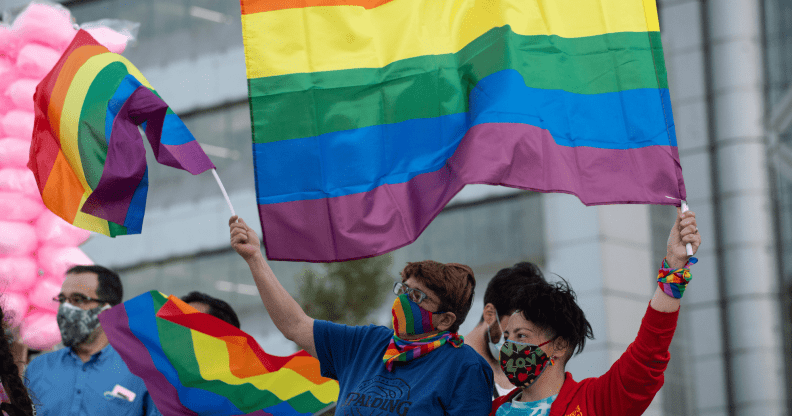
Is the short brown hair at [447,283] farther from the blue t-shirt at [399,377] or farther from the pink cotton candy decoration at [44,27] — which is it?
the pink cotton candy decoration at [44,27]

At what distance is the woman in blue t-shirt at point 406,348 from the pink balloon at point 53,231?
3095mm

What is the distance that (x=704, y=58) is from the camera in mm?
13602

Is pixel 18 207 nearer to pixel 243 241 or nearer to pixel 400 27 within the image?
pixel 243 241

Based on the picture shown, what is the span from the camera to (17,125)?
6629 millimetres

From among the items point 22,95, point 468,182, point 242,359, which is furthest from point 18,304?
point 468,182

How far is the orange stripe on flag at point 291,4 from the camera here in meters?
4.15

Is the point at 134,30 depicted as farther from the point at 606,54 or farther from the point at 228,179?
the point at 228,179

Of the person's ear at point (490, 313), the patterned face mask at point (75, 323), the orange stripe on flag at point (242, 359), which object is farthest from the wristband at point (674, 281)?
the patterned face mask at point (75, 323)

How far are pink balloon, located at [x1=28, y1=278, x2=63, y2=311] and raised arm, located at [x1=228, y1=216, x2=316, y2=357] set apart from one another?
2.92 m

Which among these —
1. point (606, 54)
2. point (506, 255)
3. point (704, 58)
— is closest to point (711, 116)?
point (704, 58)

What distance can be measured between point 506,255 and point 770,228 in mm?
3559

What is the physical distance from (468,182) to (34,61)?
4.30 m

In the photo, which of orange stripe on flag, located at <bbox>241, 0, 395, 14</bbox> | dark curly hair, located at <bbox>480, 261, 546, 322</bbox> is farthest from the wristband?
orange stripe on flag, located at <bbox>241, 0, 395, 14</bbox>

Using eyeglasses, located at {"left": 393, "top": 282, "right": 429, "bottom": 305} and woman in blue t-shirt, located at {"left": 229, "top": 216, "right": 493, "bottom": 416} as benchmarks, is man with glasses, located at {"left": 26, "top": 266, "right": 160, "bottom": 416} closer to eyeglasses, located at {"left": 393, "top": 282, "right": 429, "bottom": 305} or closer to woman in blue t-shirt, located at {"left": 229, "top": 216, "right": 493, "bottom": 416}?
woman in blue t-shirt, located at {"left": 229, "top": 216, "right": 493, "bottom": 416}
